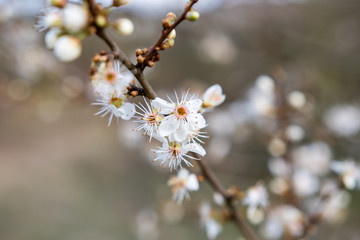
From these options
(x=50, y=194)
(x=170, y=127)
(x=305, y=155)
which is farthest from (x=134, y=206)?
(x=170, y=127)

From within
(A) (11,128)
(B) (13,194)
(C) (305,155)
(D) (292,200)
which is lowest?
(D) (292,200)

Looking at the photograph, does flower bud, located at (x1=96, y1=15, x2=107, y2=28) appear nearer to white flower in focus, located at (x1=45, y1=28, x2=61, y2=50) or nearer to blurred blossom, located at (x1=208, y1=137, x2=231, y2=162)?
white flower in focus, located at (x1=45, y1=28, x2=61, y2=50)

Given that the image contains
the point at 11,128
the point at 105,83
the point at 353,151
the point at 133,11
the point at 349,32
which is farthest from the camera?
the point at 11,128

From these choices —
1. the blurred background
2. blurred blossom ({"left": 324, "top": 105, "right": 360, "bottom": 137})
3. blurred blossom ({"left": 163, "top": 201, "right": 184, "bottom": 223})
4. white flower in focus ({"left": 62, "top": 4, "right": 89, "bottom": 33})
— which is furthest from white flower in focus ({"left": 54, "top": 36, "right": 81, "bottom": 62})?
blurred blossom ({"left": 324, "top": 105, "right": 360, "bottom": 137})

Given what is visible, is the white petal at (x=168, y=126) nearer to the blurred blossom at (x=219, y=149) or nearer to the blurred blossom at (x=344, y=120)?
the blurred blossom at (x=219, y=149)

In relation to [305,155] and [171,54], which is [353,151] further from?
[171,54]

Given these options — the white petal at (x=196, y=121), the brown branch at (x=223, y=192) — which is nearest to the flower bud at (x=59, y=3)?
the white petal at (x=196, y=121)

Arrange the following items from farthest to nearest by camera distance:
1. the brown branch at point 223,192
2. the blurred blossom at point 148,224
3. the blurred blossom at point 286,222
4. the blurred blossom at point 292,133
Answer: the blurred blossom at point 148,224, the blurred blossom at point 292,133, the blurred blossom at point 286,222, the brown branch at point 223,192
